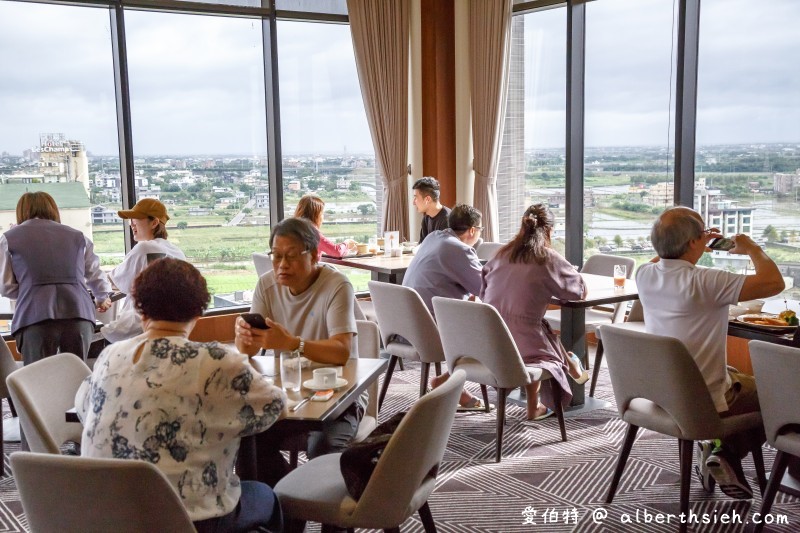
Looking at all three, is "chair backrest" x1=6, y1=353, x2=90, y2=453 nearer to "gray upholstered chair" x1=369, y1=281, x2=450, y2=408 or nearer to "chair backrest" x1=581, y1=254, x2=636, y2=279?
"gray upholstered chair" x1=369, y1=281, x2=450, y2=408

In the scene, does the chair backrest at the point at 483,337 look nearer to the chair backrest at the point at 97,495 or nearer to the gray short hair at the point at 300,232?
the gray short hair at the point at 300,232

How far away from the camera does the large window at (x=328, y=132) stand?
732 centimetres

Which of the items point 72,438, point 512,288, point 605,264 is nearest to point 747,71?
point 605,264

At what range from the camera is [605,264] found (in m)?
5.60

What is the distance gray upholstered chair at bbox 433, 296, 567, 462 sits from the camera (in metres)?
3.94

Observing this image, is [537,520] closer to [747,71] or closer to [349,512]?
[349,512]

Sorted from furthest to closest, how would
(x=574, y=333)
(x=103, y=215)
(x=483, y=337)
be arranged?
1. (x=103, y=215)
2. (x=574, y=333)
3. (x=483, y=337)

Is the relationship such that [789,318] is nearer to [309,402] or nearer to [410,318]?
[410,318]

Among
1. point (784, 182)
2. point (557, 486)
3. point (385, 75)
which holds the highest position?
point (385, 75)

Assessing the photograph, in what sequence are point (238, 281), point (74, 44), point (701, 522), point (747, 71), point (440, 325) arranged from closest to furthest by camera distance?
1. point (701, 522)
2. point (440, 325)
3. point (747, 71)
4. point (74, 44)
5. point (238, 281)

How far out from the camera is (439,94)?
7551 mm

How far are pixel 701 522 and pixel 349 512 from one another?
168 centimetres

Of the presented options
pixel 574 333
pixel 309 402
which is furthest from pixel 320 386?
pixel 574 333

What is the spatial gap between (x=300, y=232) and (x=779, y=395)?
1874 mm
